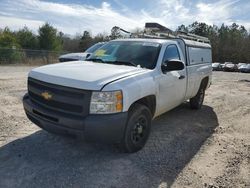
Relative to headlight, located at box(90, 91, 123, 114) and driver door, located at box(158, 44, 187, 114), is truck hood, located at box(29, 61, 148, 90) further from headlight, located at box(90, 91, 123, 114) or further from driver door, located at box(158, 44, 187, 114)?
driver door, located at box(158, 44, 187, 114)

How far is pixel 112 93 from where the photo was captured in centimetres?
351

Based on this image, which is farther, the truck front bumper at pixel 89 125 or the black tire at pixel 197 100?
the black tire at pixel 197 100

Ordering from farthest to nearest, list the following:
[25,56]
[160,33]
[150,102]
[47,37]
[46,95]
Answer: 1. [47,37]
2. [25,56]
3. [160,33]
4. [150,102]
5. [46,95]

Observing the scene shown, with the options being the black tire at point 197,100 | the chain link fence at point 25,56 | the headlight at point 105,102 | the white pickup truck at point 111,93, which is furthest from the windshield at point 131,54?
the chain link fence at point 25,56

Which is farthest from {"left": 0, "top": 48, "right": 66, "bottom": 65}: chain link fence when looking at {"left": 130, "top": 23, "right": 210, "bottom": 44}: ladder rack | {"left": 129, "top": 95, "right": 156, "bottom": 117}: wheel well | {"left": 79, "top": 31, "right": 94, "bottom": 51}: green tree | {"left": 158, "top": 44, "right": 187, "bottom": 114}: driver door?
{"left": 129, "top": 95, "right": 156, "bottom": 117}: wheel well

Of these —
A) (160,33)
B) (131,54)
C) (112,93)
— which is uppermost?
(160,33)

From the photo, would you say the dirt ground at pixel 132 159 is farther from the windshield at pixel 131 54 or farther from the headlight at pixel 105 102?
the windshield at pixel 131 54

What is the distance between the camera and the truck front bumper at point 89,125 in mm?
3439

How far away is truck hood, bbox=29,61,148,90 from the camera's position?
3500 millimetres

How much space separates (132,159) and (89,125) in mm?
1036

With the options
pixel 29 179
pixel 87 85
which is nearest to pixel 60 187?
pixel 29 179

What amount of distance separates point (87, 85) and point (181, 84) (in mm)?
2638

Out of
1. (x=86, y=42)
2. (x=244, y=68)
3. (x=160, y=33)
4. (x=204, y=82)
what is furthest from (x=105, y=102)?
(x=86, y=42)

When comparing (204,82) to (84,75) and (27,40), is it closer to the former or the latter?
(84,75)
